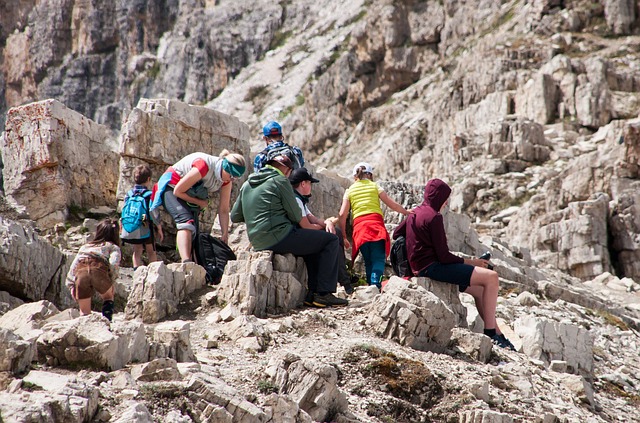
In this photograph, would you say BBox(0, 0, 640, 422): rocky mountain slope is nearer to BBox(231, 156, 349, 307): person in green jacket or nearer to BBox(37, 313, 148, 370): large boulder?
BBox(37, 313, 148, 370): large boulder

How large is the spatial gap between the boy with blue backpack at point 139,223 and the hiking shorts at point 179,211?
433 mm

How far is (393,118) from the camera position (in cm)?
6412

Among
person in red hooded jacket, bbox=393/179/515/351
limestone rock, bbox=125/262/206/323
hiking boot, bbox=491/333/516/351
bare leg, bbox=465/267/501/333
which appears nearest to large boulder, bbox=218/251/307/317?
limestone rock, bbox=125/262/206/323

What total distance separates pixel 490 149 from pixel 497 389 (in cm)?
3074

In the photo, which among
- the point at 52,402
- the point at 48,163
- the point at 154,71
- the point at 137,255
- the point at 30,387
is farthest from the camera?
the point at 154,71

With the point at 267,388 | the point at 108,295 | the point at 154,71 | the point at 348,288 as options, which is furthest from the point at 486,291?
the point at 154,71

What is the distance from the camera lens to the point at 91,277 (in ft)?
30.5

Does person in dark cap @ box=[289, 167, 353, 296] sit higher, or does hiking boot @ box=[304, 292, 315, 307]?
person in dark cap @ box=[289, 167, 353, 296]

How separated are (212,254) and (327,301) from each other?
6.76 ft

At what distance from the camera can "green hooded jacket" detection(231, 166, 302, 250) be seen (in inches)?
404

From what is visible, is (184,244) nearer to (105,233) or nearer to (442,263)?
(105,233)

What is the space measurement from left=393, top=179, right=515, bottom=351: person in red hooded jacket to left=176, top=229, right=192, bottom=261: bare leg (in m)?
2.81

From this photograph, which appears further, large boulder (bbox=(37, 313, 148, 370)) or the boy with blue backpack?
the boy with blue backpack

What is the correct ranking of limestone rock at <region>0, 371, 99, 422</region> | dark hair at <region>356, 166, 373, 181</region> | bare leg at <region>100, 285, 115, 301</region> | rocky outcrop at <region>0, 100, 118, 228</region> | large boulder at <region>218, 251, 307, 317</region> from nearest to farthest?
limestone rock at <region>0, 371, 99, 422</region>
bare leg at <region>100, 285, 115, 301</region>
large boulder at <region>218, 251, 307, 317</region>
dark hair at <region>356, 166, 373, 181</region>
rocky outcrop at <region>0, 100, 118, 228</region>
